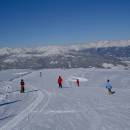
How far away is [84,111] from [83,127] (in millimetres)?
4740

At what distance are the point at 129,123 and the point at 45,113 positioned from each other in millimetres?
5871

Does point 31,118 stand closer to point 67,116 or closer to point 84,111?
point 67,116

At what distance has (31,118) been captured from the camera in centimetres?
1557

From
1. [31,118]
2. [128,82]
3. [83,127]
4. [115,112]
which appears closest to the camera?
[83,127]

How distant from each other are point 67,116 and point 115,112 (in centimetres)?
275

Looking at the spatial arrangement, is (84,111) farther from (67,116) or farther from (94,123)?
(94,123)

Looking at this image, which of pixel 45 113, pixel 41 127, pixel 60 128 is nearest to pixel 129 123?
pixel 60 128

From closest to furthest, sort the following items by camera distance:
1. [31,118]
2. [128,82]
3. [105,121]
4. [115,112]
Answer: [105,121] → [31,118] → [115,112] → [128,82]

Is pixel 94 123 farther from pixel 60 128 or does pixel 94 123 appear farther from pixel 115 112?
pixel 115 112

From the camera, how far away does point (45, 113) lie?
17.3 m

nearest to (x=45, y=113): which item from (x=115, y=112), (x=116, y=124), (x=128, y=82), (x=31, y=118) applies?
(x=31, y=118)

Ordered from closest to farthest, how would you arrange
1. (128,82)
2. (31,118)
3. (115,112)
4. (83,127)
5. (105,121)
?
(83,127), (105,121), (31,118), (115,112), (128,82)

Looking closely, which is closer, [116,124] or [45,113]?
[116,124]

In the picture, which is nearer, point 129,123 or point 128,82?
point 129,123
